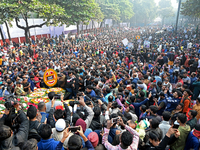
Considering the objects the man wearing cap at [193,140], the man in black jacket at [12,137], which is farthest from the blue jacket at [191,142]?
the man in black jacket at [12,137]

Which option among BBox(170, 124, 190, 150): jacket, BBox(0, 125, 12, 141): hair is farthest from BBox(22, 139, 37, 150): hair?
BBox(170, 124, 190, 150): jacket

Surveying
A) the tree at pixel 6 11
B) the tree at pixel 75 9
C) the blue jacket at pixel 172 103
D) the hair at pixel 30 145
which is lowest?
the blue jacket at pixel 172 103

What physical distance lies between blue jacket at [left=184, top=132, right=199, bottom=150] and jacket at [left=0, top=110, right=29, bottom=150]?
300 cm

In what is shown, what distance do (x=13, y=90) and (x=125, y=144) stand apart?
5277 mm

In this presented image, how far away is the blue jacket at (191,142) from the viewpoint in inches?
108

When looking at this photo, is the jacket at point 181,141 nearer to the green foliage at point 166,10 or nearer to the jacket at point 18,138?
the jacket at point 18,138

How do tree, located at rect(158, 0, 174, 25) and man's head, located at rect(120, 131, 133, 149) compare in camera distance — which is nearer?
man's head, located at rect(120, 131, 133, 149)

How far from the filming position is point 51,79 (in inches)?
218

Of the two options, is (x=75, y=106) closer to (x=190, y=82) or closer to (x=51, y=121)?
(x=51, y=121)

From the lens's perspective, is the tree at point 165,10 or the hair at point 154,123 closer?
the hair at point 154,123

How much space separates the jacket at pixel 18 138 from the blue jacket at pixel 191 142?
300 cm

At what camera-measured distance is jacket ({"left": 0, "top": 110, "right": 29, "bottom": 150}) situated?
232 centimetres

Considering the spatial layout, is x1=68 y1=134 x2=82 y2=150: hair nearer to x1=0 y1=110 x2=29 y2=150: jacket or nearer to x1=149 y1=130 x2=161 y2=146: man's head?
x1=0 y1=110 x2=29 y2=150: jacket

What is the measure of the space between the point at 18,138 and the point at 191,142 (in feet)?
10.2
